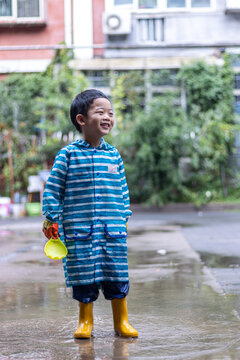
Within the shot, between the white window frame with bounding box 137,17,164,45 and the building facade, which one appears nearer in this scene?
the building facade

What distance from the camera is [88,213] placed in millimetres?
3562

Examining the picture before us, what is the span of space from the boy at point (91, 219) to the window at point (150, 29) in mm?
15483

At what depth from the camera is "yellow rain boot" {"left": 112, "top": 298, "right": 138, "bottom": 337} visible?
3.52 metres

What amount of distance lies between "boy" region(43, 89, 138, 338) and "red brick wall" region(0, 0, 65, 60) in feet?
50.7

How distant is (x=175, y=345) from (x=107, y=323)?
2.38 ft

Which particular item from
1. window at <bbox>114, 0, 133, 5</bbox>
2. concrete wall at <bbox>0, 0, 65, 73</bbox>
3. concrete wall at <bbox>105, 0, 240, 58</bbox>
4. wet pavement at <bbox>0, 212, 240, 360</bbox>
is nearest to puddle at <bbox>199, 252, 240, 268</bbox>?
wet pavement at <bbox>0, 212, 240, 360</bbox>

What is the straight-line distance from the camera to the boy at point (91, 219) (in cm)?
353

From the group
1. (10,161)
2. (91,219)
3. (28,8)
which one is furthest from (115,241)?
(28,8)

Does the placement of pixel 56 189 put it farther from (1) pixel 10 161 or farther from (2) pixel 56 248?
(1) pixel 10 161

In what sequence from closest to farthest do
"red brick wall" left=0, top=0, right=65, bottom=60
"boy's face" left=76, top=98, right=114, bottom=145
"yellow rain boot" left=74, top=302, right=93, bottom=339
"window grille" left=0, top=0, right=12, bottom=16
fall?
"yellow rain boot" left=74, top=302, right=93, bottom=339 → "boy's face" left=76, top=98, right=114, bottom=145 → "red brick wall" left=0, top=0, right=65, bottom=60 → "window grille" left=0, top=0, right=12, bottom=16

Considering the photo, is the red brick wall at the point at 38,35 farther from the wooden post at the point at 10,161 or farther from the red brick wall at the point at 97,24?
the wooden post at the point at 10,161

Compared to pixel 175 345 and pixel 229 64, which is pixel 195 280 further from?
pixel 229 64

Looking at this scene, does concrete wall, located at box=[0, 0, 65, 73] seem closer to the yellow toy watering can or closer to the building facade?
the building facade

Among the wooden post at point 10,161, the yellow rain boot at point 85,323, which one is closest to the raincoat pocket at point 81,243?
the yellow rain boot at point 85,323
